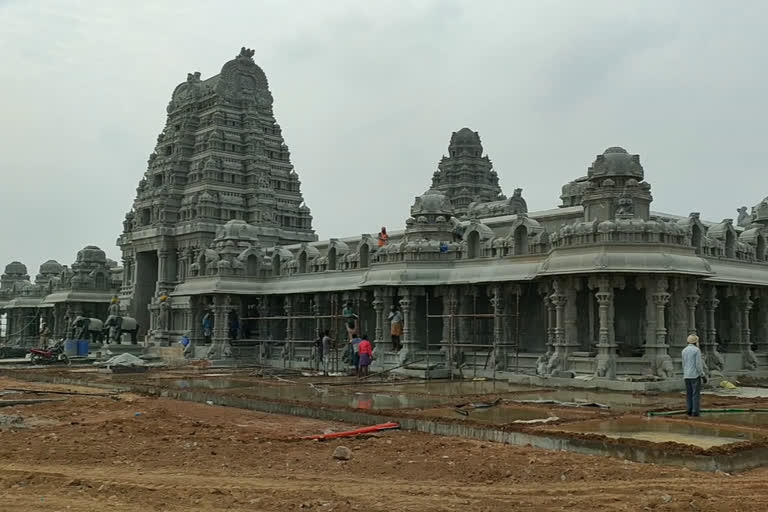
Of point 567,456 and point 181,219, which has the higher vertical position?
point 181,219

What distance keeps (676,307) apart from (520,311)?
719 cm

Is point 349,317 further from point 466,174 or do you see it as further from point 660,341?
point 466,174

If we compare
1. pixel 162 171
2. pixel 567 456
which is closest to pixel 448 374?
pixel 567 456

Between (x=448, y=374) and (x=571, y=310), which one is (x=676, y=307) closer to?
(x=571, y=310)

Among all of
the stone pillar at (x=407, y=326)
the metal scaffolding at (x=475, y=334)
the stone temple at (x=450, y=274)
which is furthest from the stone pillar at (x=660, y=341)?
the stone pillar at (x=407, y=326)

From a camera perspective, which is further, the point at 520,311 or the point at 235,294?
the point at 235,294

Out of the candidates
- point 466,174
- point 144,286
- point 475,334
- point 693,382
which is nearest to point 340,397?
point 693,382

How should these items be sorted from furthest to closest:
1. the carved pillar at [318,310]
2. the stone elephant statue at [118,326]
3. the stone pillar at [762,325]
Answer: the stone elephant statue at [118,326], the carved pillar at [318,310], the stone pillar at [762,325]

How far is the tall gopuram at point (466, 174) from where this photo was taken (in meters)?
66.5

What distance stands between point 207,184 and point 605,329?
37.1 meters

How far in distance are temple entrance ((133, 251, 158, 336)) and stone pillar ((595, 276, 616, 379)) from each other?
40553mm

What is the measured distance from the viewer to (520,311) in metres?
33.9

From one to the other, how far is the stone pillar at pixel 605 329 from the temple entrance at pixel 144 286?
1597 inches

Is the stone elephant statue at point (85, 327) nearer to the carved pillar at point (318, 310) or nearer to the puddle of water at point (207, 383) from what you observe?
the carved pillar at point (318, 310)
